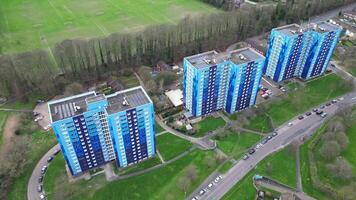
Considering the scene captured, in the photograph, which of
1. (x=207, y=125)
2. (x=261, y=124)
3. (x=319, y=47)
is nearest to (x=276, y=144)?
(x=261, y=124)

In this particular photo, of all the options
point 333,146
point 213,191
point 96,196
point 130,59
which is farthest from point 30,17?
point 333,146

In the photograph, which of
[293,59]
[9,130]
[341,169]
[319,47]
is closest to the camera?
[341,169]

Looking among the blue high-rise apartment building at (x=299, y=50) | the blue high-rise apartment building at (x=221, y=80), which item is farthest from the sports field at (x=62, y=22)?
the blue high-rise apartment building at (x=221, y=80)

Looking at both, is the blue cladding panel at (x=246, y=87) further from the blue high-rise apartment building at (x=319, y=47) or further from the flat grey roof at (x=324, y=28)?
the flat grey roof at (x=324, y=28)

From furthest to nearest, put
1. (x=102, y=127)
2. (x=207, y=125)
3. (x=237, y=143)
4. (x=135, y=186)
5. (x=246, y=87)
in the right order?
(x=207, y=125) → (x=246, y=87) → (x=237, y=143) → (x=135, y=186) → (x=102, y=127)

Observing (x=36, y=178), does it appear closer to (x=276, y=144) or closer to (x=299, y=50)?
(x=276, y=144)

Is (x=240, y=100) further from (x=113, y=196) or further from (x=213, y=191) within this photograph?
(x=113, y=196)

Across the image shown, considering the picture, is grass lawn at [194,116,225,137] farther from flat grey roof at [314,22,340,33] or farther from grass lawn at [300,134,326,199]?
flat grey roof at [314,22,340,33]

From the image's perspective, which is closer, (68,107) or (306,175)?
(68,107)
